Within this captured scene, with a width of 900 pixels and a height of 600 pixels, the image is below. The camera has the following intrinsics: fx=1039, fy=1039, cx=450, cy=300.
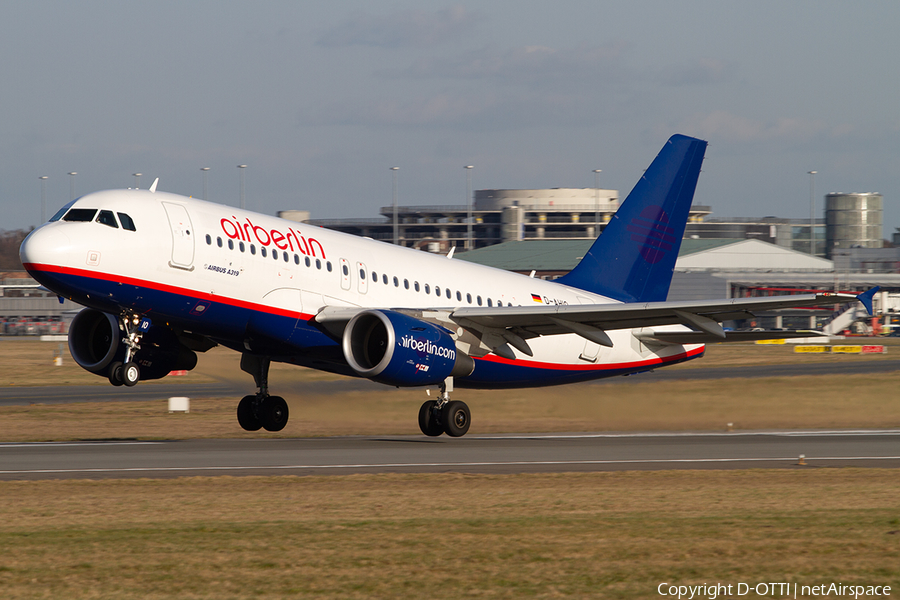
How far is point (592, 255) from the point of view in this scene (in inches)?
1384

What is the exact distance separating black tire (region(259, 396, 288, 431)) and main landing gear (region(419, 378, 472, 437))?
14.1ft

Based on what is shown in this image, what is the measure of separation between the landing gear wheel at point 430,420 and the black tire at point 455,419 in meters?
0.22

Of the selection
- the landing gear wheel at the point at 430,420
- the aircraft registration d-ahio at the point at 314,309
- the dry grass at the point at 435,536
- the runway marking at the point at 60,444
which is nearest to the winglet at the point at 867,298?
the aircraft registration d-ahio at the point at 314,309

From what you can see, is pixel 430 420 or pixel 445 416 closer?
pixel 445 416

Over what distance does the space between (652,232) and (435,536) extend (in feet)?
76.7

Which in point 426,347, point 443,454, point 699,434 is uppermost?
point 426,347

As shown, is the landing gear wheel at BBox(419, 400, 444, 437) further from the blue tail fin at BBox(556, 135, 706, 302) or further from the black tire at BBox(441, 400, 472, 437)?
the blue tail fin at BBox(556, 135, 706, 302)

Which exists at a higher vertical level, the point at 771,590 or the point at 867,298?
the point at 867,298

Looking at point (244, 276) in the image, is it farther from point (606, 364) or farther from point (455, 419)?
point (606, 364)

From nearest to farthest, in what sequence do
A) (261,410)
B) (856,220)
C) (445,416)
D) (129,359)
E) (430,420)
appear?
(129,359) < (445,416) < (430,420) < (261,410) < (856,220)

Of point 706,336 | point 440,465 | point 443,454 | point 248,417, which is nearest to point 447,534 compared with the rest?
point 440,465

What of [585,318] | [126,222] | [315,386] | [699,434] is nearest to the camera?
[126,222]

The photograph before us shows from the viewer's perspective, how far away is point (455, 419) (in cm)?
2802

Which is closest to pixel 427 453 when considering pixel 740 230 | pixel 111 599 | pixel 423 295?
pixel 423 295
